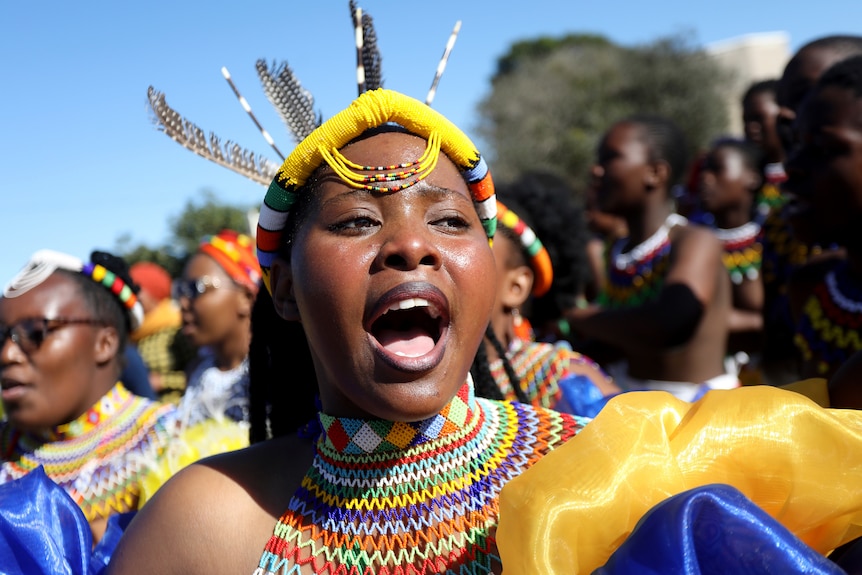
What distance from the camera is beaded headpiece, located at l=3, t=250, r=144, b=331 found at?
3467mm

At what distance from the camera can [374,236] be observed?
1.75 m

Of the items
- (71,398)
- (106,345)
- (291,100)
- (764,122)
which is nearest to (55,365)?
(71,398)

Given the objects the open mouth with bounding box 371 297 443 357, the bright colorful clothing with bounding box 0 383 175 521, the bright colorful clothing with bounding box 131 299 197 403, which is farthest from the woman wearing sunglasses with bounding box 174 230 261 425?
the open mouth with bounding box 371 297 443 357

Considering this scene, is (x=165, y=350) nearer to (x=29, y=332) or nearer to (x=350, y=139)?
(x=29, y=332)

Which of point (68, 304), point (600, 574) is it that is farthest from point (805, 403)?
point (68, 304)

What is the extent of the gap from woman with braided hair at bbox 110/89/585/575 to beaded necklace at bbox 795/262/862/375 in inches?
70.0

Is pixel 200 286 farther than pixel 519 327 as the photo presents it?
Yes

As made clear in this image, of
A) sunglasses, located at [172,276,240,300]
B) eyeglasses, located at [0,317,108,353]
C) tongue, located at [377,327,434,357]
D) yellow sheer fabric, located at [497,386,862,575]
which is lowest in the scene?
sunglasses, located at [172,276,240,300]

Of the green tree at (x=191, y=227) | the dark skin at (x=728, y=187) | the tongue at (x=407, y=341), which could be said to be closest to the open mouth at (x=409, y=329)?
the tongue at (x=407, y=341)

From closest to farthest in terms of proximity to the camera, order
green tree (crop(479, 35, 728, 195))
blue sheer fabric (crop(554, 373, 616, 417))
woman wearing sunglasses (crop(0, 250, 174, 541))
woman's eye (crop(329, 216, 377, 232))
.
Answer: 1. woman's eye (crop(329, 216, 377, 232))
2. blue sheer fabric (crop(554, 373, 616, 417))
3. woman wearing sunglasses (crop(0, 250, 174, 541))
4. green tree (crop(479, 35, 728, 195))

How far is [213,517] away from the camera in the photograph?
72.2 inches

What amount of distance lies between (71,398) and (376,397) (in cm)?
213

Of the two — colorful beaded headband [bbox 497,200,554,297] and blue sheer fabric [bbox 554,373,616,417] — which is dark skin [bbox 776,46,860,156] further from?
blue sheer fabric [bbox 554,373,616,417]

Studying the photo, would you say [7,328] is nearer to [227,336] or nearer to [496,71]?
[227,336]
